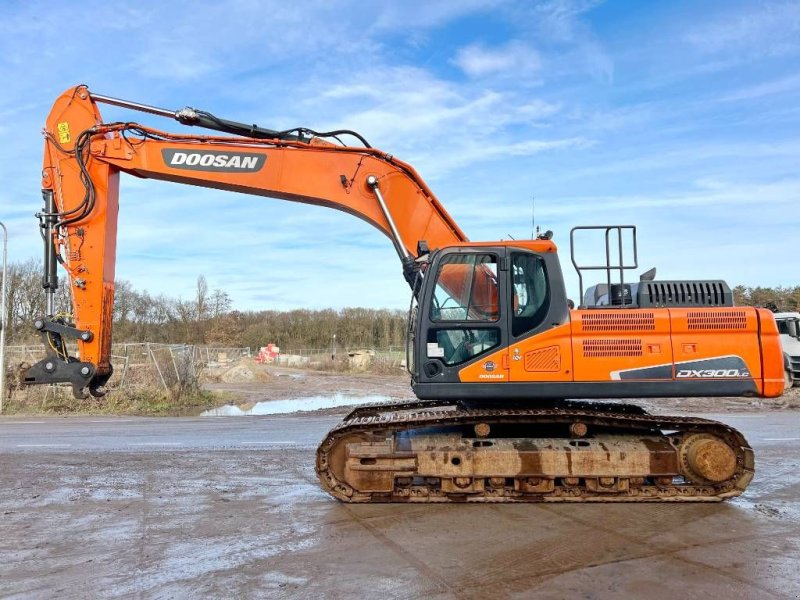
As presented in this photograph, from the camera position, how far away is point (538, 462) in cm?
650

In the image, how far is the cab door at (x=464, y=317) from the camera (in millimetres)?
6566

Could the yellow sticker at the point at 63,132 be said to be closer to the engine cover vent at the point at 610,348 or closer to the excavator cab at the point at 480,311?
the excavator cab at the point at 480,311

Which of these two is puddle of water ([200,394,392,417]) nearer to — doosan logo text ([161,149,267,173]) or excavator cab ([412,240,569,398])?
doosan logo text ([161,149,267,173])

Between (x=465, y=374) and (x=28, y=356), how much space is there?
21.5m

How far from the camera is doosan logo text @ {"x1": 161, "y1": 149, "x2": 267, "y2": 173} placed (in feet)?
26.3

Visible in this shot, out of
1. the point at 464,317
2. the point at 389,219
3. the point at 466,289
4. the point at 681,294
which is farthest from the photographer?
the point at 389,219

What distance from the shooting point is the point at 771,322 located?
260 inches

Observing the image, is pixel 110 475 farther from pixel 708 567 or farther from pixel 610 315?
pixel 708 567

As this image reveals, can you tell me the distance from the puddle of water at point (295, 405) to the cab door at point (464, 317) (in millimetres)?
11872

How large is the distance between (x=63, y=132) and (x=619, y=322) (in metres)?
6.72

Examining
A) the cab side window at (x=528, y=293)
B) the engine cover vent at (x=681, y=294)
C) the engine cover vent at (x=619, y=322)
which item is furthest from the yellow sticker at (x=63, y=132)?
the engine cover vent at (x=681, y=294)

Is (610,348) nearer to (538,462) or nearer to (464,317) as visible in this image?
(538,462)

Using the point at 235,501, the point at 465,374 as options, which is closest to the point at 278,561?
the point at 235,501

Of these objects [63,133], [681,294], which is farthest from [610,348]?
[63,133]
